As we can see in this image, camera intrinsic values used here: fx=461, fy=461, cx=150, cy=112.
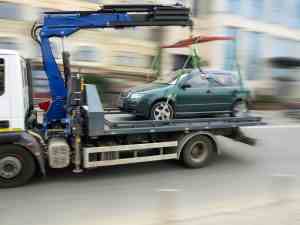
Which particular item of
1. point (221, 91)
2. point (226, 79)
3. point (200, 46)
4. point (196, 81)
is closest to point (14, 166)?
point (196, 81)

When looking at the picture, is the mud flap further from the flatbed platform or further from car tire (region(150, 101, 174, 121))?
car tire (region(150, 101, 174, 121))

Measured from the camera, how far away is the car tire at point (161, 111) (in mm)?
10375

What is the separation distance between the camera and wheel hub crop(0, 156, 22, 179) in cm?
721

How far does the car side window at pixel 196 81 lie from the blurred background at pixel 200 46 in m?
5.70

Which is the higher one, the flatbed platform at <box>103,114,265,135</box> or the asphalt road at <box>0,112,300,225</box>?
the flatbed platform at <box>103,114,265,135</box>

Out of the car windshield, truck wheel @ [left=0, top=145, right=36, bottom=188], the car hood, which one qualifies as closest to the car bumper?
the car hood

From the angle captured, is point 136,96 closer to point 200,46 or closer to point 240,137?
point 240,137

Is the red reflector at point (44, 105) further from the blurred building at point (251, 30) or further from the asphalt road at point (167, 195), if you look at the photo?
the blurred building at point (251, 30)

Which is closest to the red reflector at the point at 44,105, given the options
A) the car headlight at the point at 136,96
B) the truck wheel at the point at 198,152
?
the car headlight at the point at 136,96

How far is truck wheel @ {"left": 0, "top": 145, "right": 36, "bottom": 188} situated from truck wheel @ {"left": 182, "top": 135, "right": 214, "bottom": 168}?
2884 mm

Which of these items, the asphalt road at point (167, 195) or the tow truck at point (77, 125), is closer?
the asphalt road at point (167, 195)

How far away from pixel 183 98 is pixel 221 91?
1.17 meters

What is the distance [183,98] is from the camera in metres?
10.7

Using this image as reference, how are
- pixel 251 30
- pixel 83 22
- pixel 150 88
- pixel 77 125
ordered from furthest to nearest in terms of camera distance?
pixel 251 30, pixel 150 88, pixel 83 22, pixel 77 125
